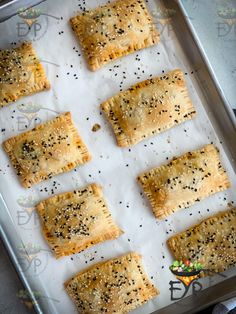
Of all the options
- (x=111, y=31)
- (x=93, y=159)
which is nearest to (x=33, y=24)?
(x=111, y=31)

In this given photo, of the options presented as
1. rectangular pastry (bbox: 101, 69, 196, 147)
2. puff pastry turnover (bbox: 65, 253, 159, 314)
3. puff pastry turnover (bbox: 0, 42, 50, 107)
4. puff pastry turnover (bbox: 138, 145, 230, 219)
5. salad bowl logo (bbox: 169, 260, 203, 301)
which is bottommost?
salad bowl logo (bbox: 169, 260, 203, 301)

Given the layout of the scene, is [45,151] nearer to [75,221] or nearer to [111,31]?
[75,221]

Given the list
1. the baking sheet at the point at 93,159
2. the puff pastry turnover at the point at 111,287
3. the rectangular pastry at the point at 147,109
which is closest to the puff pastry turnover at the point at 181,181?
the baking sheet at the point at 93,159

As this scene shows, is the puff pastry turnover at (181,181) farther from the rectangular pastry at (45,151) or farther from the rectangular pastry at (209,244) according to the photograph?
the rectangular pastry at (45,151)

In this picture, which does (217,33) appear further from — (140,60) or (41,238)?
(41,238)

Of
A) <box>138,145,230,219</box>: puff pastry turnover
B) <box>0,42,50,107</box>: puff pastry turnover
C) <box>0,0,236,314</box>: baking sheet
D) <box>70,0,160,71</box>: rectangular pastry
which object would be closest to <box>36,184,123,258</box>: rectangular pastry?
<box>0,0,236,314</box>: baking sheet

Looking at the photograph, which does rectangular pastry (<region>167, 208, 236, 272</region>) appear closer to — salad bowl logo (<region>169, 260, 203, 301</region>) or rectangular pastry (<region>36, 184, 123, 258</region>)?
salad bowl logo (<region>169, 260, 203, 301</region>)
